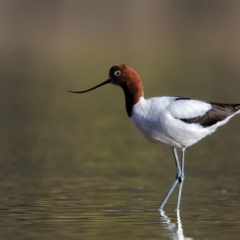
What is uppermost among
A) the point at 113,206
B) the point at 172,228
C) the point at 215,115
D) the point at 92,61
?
the point at 215,115

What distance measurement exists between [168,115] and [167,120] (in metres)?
0.06

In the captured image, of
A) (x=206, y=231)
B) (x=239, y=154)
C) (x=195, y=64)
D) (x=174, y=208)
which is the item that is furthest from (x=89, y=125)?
(x=195, y=64)

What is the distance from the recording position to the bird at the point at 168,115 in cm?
1171

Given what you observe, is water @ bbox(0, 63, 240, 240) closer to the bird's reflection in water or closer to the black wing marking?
the bird's reflection in water

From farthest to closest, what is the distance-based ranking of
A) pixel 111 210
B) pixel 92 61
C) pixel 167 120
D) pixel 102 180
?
pixel 92 61 < pixel 102 180 < pixel 167 120 < pixel 111 210

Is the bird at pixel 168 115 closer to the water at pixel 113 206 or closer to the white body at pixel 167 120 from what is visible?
the white body at pixel 167 120

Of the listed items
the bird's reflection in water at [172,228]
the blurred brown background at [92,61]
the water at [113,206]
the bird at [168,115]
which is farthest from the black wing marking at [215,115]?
the blurred brown background at [92,61]

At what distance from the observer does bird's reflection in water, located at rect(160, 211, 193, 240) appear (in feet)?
32.3

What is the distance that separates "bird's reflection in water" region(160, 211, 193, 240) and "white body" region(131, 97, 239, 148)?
3.14 ft

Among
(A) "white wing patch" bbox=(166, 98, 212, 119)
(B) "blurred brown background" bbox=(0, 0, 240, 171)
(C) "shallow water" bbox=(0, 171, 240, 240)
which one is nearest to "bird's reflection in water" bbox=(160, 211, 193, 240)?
(C) "shallow water" bbox=(0, 171, 240, 240)

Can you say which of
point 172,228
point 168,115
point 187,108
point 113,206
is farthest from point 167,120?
point 172,228

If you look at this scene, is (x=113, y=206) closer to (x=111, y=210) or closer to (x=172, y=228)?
(x=111, y=210)

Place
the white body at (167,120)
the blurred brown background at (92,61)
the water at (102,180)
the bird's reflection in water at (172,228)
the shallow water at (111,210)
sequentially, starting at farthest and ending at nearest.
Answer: the blurred brown background at (92,61) < the white body at (167,120) < the water at (102,180) < the shallow water at (111,210) < the bird's reflection in water at (172,228)

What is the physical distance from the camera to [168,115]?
11.7 meters
